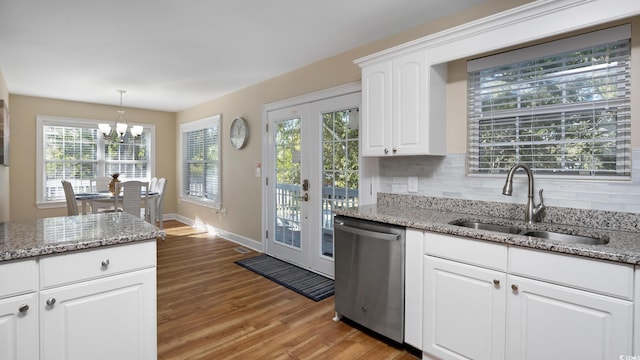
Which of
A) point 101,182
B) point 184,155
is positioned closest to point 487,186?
point 184,155

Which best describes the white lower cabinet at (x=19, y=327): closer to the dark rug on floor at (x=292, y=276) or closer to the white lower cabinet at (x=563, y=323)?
the dark rug on floor at (x=292, y=276)

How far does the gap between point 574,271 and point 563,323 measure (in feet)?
0.83

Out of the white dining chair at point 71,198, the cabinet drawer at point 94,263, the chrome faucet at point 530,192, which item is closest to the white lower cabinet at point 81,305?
the cabinet drawer at point 94,263

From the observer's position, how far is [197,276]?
3549mm

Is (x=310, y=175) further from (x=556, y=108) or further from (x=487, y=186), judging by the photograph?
(x=556, y=108)

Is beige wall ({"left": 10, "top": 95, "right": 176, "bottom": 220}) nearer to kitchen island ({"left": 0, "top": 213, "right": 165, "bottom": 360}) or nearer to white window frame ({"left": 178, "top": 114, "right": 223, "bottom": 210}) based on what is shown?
white window frame ({"left": 178, "top": 114, "right": 223, "bottom": 210})

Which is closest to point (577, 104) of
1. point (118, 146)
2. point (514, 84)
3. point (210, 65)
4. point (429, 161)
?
point (514, 84)

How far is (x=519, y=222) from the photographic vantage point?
2047 mm

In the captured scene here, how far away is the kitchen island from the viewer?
1287 millimetres

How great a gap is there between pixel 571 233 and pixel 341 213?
1.42m

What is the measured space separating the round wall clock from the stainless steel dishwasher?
107 inches

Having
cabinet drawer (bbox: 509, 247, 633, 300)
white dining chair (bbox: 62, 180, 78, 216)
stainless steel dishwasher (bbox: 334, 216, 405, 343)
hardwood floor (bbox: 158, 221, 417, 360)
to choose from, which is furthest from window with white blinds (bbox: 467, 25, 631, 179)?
white dining chair (bbox: 62, 180, 78, 216)

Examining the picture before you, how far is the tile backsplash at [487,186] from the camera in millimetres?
1789

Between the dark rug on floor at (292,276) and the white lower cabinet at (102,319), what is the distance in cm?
166
